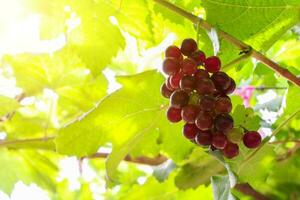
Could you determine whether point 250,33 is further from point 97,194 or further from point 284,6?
point 97,194

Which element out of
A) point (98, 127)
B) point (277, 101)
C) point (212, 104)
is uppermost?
point (212, 104)

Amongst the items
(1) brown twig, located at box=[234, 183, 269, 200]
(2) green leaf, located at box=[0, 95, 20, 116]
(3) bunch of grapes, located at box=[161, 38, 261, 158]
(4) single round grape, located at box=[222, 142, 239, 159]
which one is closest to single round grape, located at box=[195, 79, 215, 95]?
(3) bunch of grapes, located at box=[161, 38, 261, 158]

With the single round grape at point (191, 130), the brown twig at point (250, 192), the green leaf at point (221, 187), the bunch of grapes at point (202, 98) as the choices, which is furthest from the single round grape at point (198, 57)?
the brown twig at point (250, 192)

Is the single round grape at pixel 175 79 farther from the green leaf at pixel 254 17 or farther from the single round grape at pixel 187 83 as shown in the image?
the green leaf at pixel 254 17

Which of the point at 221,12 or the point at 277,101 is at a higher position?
the point at 221,12

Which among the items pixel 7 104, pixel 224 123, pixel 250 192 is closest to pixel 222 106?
pixel 224 123

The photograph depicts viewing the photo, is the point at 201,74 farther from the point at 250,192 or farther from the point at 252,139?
the point at 250,192

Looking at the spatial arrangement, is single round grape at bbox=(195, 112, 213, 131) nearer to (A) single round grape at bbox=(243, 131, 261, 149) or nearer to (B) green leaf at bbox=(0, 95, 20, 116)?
(A) single round grape at bbox=(243, 131, 261, 149)

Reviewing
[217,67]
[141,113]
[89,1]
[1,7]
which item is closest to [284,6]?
[217,67]
